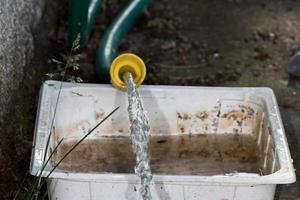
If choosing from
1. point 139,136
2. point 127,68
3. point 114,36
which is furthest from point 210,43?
point 139,136

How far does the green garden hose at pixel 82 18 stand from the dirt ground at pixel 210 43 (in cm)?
8

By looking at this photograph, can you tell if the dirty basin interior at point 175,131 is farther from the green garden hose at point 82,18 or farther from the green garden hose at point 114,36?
the green garden hose at point 82,18

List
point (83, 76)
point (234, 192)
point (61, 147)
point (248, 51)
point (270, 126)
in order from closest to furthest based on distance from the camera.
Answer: point (234, 192) < point (270, 126) < point (61, 147) < point (83, 76) < point (248, 51)

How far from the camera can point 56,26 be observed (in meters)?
3.28

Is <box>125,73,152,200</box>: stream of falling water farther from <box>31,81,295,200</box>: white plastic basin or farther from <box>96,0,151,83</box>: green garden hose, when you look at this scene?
<box>96,0,151,83</box>: green garden hose

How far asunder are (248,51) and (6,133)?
1.19 meters

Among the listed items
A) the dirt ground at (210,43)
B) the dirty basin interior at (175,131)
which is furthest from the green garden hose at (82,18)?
the dirty basin interior at (175,131)

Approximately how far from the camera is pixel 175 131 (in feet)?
8.63

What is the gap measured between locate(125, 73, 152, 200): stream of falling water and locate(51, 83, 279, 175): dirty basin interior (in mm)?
145

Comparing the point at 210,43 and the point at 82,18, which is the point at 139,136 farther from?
the point at 210,43

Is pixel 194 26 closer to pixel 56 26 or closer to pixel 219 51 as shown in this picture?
pixel 219 51

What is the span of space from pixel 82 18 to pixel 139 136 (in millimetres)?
937

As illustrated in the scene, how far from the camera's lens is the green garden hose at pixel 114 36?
9.57 feet

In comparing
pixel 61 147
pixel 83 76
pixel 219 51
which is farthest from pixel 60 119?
pixel 219 51
